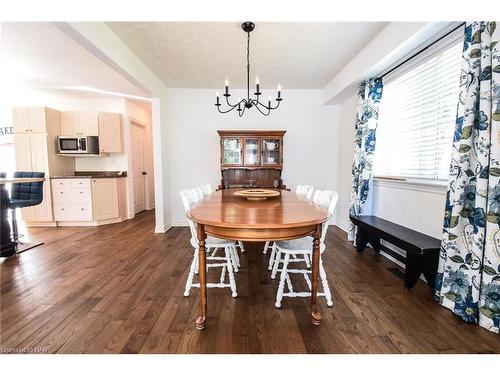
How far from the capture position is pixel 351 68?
2.98m

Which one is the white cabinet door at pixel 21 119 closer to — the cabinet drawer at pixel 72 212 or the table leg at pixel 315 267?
the cabinet drawer at pixel 72 212

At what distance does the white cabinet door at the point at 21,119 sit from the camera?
385 cm

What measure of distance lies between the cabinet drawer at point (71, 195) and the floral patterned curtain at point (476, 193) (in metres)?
5.03

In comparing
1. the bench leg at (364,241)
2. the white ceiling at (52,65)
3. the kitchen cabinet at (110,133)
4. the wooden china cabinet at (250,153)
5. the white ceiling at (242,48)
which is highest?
the white ceiling at (242,48)

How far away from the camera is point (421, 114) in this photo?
2344 millimetres

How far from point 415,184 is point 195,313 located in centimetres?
242

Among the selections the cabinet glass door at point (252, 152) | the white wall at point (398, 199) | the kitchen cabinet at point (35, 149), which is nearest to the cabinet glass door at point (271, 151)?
the cabinet glass door at point (252, 152)

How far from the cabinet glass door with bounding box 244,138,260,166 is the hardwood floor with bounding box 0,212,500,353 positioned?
1746 mm

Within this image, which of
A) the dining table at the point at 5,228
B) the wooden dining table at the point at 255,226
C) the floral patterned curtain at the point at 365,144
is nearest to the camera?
the wooden dining table at the point at 255,226

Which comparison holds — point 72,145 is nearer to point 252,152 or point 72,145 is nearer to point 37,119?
point 37,119

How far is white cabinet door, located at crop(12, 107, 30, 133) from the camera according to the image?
3855mm

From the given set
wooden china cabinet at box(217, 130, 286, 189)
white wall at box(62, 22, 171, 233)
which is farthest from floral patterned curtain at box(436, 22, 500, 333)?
white wall at box(62, 22, 171, 233)
